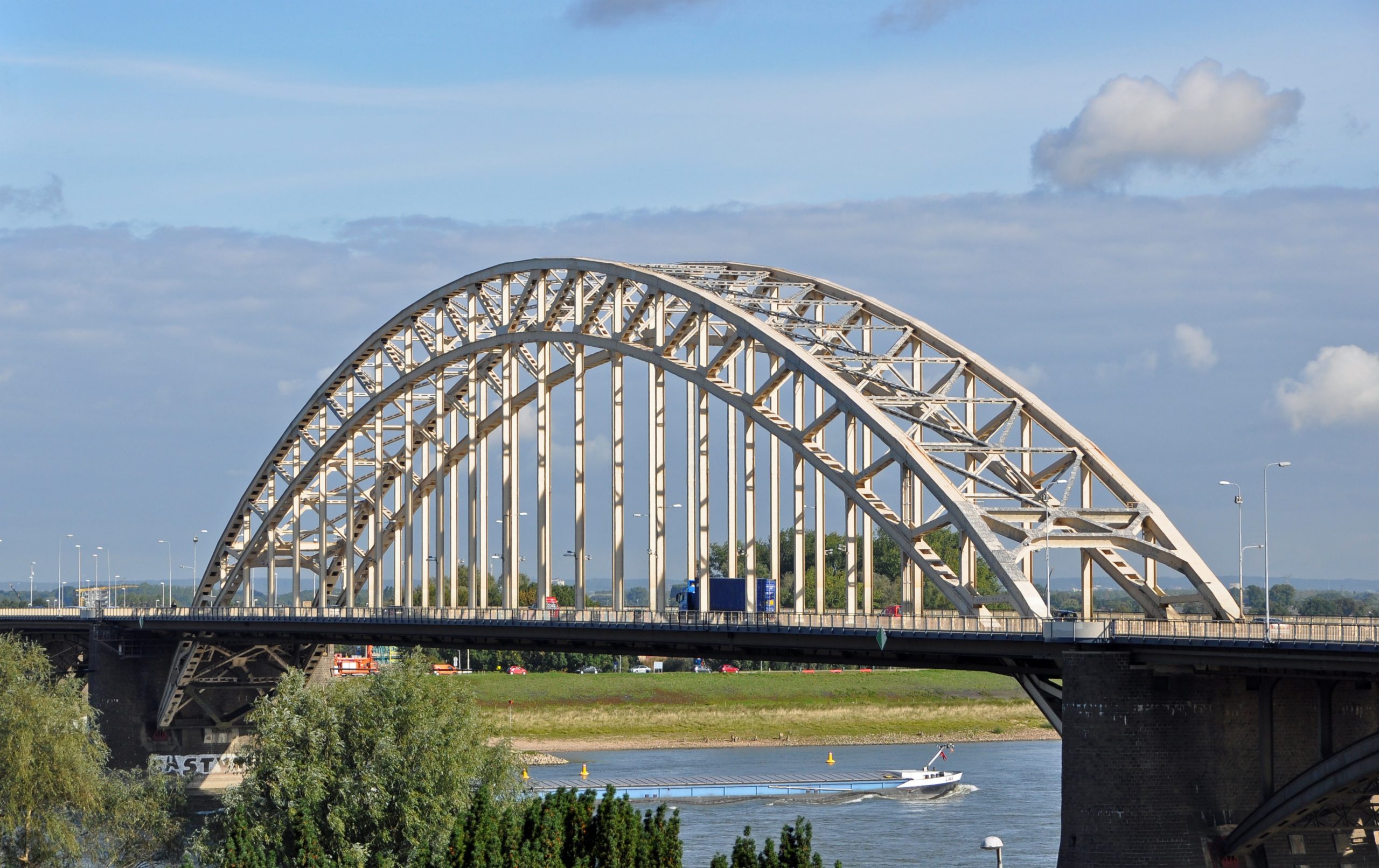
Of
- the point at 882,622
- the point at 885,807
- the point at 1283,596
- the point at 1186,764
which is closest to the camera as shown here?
the point at 1186,764

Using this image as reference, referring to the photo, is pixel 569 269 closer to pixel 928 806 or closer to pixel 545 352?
pixel 545 352

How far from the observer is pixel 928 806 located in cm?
7331

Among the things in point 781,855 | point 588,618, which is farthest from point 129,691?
point 781,855

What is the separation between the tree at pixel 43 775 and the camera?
46.9 metres

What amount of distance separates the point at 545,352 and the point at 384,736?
28.6 metres

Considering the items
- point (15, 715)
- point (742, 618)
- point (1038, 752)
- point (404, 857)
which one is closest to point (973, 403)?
point (742, 618)

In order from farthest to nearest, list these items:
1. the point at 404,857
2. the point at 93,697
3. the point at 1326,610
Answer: the point at 1326,610, the point at 93,697, the point at 404,857

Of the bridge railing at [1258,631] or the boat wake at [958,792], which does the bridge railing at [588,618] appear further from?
the boat wake at [958,792]

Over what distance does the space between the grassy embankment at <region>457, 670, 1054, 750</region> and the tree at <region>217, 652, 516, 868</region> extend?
55.6 meters

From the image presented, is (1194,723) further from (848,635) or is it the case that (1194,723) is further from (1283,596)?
(1283,596)

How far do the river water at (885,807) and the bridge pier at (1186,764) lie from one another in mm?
12005

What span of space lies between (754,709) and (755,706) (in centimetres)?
33

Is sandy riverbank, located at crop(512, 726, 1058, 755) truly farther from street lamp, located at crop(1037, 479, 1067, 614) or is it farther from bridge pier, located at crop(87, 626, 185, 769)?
street lamp, located at crop(1037, 479, 1067, 614)

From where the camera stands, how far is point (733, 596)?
196 ft
